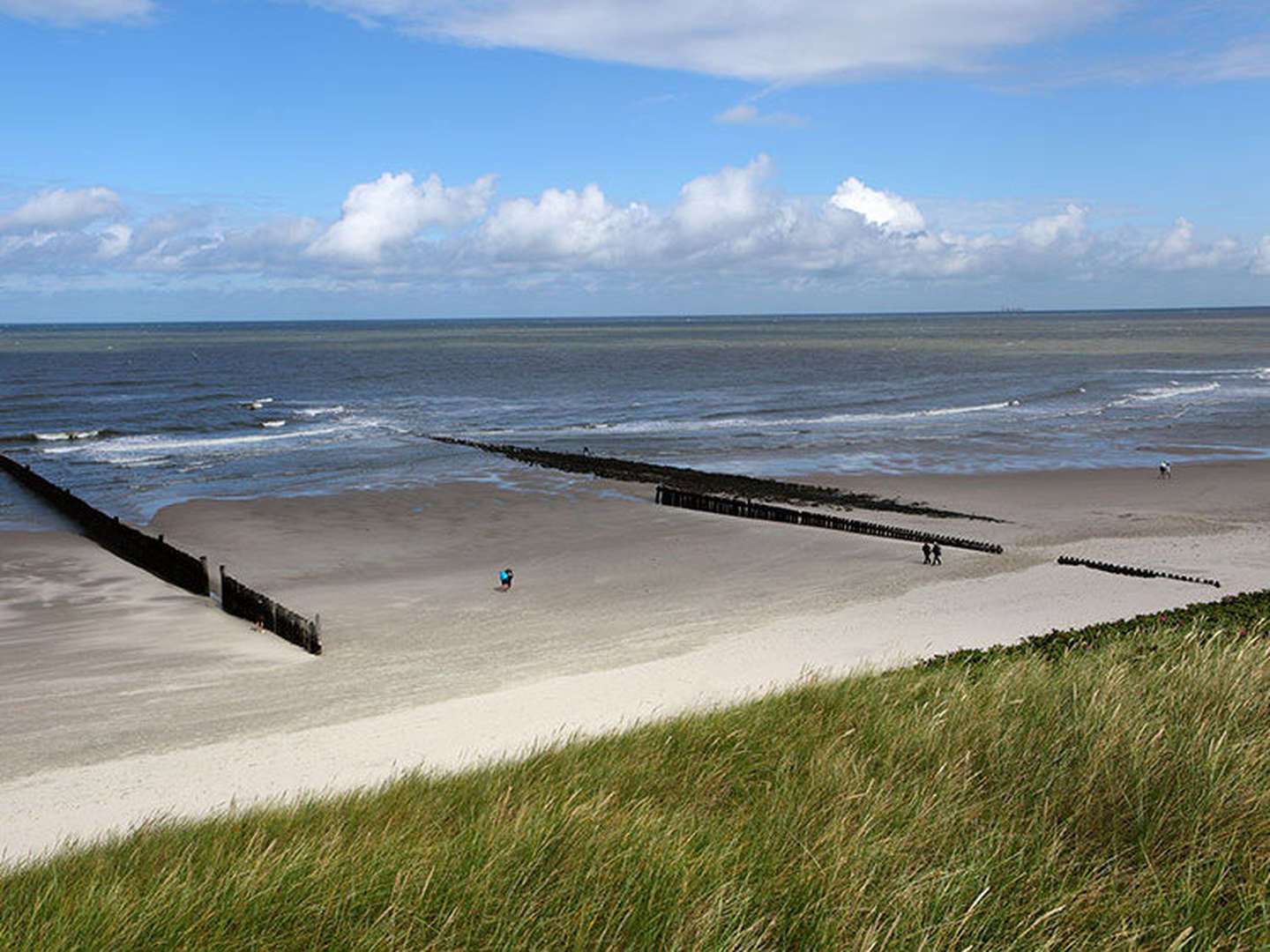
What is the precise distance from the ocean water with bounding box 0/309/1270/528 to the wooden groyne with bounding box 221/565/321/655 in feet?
54.5

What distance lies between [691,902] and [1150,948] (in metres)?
2.18

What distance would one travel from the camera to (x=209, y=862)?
656 cm

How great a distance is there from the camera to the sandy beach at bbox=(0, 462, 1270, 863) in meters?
15.6

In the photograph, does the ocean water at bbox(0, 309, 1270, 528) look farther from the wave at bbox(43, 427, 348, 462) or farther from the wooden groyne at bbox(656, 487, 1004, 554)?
the wooden groyne at bbox(656, 487, 1004, 554)

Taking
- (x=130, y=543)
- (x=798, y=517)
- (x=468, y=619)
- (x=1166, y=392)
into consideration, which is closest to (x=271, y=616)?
(x=468, y=619)

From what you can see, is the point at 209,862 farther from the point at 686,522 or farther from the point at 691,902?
the point at 686,522

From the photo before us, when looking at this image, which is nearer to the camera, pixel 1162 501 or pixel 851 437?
pixel 1162 501

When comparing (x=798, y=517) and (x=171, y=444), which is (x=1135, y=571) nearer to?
(x=798, y=517)

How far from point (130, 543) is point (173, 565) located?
4.64 m

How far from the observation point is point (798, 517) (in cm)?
3656

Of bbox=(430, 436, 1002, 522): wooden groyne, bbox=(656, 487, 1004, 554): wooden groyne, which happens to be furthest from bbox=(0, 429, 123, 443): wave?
bbox=(656, 487, 1004, 554): wooden groyne

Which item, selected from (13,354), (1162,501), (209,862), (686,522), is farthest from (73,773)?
(13,354)

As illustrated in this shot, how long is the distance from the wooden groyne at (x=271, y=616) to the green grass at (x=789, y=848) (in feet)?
45.6

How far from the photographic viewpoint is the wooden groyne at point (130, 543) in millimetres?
28500
